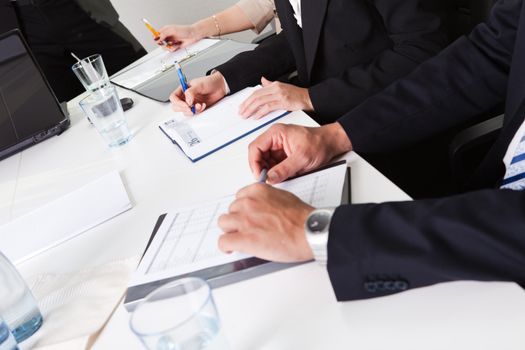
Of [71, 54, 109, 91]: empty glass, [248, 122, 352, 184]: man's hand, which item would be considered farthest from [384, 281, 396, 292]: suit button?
[71, 54, 109, 91]: empty glass

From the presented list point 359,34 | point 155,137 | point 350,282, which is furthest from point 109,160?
point 350,282

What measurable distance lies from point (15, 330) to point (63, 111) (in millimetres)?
1008

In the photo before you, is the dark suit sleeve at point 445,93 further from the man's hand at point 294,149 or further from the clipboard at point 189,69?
the clipboard at point 189,69

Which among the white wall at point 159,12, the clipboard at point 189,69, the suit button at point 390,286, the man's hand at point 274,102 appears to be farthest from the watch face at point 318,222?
the white wall at point 159,12

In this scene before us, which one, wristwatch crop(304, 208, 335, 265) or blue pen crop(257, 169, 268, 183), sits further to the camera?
blue pen crop(257, 169, 268, 183)

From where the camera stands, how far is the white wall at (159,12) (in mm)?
3277

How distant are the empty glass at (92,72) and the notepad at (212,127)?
1.42 feet

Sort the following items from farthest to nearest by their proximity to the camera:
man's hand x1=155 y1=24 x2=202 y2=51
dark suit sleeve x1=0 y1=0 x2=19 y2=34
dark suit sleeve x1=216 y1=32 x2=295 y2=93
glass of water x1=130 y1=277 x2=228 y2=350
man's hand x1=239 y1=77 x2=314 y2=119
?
dark suit sleeve x1=0 y1=0 x2=19 y2=34
man's hand x1=155 y1=24 x2=202 y2=51
dark suit sleeve x1=216 y1=32 x2=295 y2=93
man's hand x1=239 y1=77 x2=314 y2=119
glass of water x1=130 y1=277 x2=228 y2=350

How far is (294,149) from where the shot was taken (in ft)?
2.96

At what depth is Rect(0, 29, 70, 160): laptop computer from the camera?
4.99 feet

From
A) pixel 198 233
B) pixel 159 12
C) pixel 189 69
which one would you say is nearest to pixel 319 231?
pixel 198 233

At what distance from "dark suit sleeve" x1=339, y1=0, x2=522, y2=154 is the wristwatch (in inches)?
14.9

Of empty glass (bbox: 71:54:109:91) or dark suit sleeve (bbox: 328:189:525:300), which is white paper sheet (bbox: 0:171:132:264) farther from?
empty glass (bbox: 71:54:109:91)

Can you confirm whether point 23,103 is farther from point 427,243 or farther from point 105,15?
point 427,243
